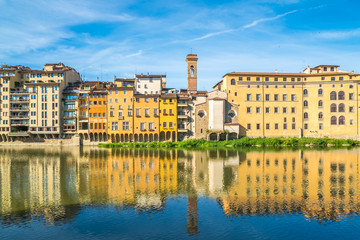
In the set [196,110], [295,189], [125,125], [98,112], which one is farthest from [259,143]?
[295,189]

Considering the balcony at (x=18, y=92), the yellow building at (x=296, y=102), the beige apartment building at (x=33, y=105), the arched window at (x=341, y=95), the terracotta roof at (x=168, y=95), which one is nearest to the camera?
the yellow building at (x=296, y=102)

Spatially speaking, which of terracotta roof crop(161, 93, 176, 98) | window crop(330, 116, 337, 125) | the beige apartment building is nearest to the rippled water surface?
terracotta roof crop(161, 93, 176, 98)

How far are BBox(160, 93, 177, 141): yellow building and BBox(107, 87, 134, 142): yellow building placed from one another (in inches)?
286

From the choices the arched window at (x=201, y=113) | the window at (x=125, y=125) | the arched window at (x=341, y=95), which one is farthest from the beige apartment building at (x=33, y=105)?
the arched window at (x=341, y=95)

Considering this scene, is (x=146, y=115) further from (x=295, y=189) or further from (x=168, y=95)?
(x=295, y=189)

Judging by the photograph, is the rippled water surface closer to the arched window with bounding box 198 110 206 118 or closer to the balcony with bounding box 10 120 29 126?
the arched window with bounding box 198 110 206 118

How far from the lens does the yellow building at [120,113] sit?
72.8 metres

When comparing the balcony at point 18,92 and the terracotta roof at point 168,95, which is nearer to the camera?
the terracotta roof at point 168,95

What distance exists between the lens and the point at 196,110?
239 feet

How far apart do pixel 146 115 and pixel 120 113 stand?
6.36 m

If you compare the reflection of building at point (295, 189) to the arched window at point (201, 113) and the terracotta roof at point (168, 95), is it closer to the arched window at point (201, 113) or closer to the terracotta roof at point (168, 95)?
the arched window at point (201, 113)

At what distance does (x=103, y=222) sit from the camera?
19.0m

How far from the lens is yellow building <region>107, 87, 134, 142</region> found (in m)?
72.8

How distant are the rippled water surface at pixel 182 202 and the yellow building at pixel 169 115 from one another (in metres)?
34.4
